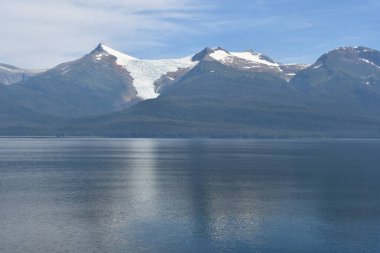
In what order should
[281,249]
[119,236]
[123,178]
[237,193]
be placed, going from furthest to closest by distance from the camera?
[123,178]
[237,193]
[119,236]
[281,249]

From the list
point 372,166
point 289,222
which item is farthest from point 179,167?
point 289,222

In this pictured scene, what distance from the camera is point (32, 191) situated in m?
130

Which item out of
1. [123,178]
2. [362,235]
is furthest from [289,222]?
[123,178]

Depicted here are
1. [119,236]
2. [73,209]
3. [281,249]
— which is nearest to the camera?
[281,249]

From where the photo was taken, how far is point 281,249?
75438 millimetres

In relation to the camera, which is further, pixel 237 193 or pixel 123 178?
pixel 123 178

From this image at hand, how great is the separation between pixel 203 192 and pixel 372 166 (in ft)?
283

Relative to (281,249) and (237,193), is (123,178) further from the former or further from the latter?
(281,249)

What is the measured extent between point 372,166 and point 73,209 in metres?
119

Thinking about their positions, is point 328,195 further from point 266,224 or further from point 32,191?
point 32,191

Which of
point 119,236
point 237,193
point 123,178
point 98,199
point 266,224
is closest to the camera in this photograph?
point 119,236

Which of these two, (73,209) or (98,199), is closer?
(73,209)

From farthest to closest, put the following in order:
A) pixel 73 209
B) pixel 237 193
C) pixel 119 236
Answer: pixel 237 193
pixel 73 209
pixel 119 236

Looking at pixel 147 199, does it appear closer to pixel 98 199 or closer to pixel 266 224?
pixel 98 199
